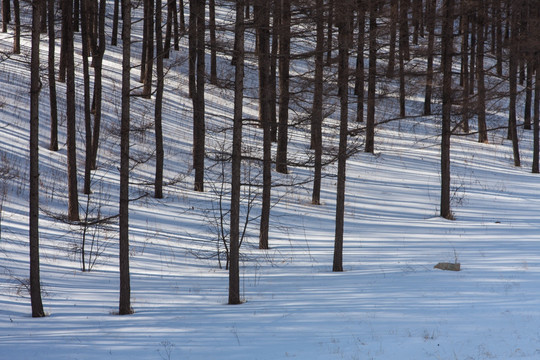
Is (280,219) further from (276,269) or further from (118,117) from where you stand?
(118,117)

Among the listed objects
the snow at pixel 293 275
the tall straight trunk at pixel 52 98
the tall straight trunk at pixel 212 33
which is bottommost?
the snow at pixel 293 275

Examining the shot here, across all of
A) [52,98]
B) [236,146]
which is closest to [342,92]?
[236,146]

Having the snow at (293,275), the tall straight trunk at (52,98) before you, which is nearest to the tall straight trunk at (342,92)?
the snow at (293,275)

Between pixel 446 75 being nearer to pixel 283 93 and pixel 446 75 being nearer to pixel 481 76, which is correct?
pixel 283 93

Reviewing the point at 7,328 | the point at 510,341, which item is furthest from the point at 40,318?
the point at 510,341

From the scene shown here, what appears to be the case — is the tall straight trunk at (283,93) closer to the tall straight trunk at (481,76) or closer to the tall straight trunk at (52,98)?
the tall straight trunk at (481,76)

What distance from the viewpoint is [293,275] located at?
1344 centimetres

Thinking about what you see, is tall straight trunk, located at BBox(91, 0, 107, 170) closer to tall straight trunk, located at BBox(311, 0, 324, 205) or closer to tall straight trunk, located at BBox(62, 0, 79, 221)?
tall straight trunk, located at BBox(62, 0, 79, 221)

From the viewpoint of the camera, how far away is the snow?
862 centimetres

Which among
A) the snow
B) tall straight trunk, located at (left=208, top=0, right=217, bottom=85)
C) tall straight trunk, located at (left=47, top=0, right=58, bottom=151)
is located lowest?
the snow

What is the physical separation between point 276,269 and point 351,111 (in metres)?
22.3

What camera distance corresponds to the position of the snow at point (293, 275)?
862 centimetres

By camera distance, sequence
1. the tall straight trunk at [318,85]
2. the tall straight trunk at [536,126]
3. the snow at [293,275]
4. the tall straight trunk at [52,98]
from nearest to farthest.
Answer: the snow at [293,275] → the tall straight trunk at [318,85] → the tall straight trunk at [52,98] → the tall straight trunk at [536,126]

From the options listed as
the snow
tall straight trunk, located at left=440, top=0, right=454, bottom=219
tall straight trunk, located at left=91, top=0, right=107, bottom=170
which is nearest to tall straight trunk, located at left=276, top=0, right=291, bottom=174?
the snow
